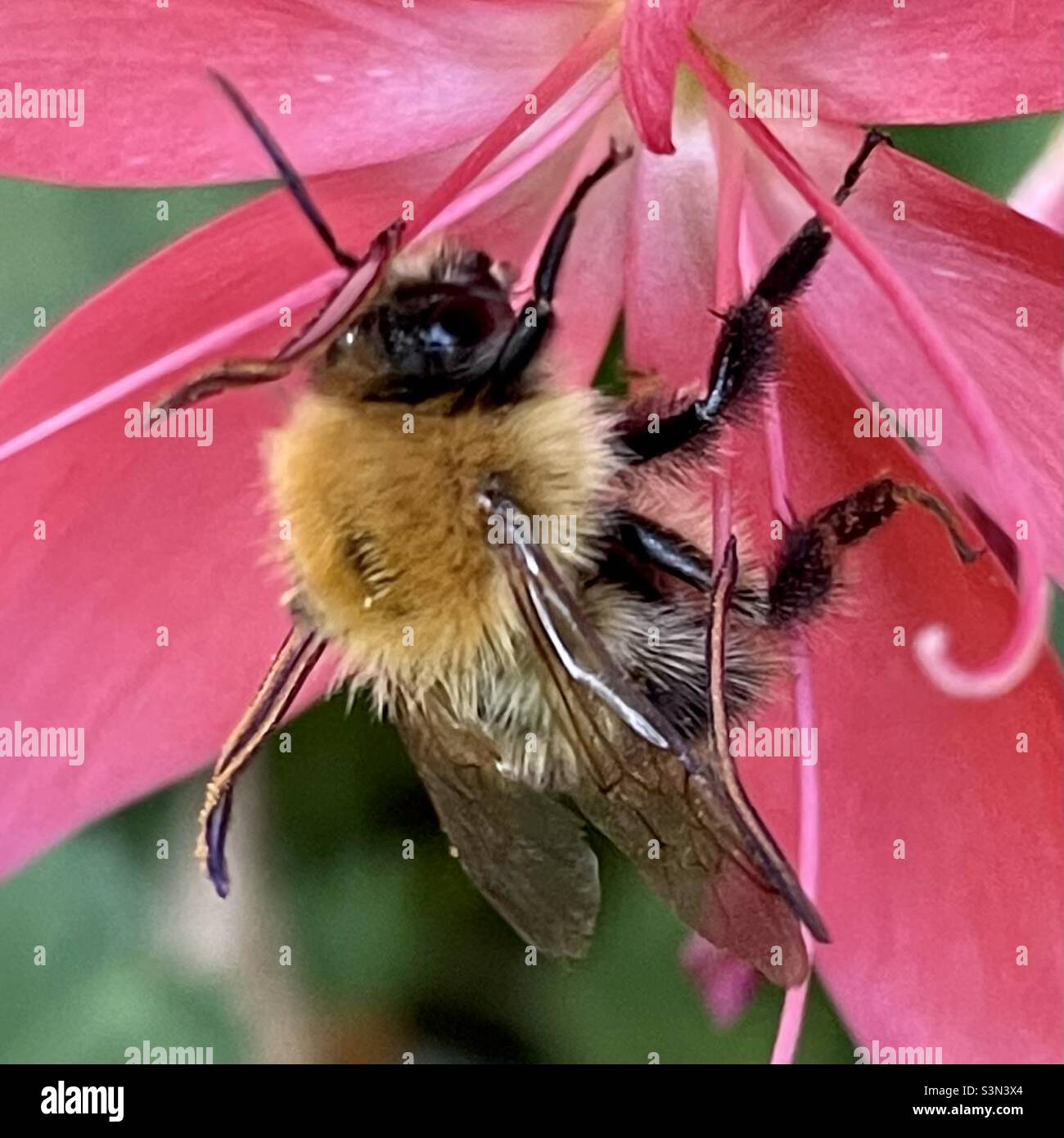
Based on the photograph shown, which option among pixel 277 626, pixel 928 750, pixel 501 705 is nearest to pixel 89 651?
pixel 277 626

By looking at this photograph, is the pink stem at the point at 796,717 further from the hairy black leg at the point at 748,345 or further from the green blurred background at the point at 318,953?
the green blurred background at the point at 318,953

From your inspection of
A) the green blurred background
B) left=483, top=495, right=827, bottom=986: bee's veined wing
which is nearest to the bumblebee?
left=483, top=495, right=827, bottom=986: bee's veined wing

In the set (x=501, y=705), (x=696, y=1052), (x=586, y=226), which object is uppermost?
(x=586, y=226)

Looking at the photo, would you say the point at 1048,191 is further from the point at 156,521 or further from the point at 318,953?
the point at 318,953

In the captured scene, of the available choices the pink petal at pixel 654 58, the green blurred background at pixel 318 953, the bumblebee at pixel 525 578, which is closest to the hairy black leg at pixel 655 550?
the bumblebee at pixel 525 578

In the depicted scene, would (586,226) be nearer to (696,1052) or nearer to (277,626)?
(277,626)

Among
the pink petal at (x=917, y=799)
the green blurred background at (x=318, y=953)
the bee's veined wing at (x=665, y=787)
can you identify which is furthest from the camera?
the green blurred background at (x=318, y=953)

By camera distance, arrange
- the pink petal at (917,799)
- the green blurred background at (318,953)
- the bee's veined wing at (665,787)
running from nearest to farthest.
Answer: the bee's veined wing at (665,787)
the pink petal at (917,799)
the green blurred background at (318,953)
